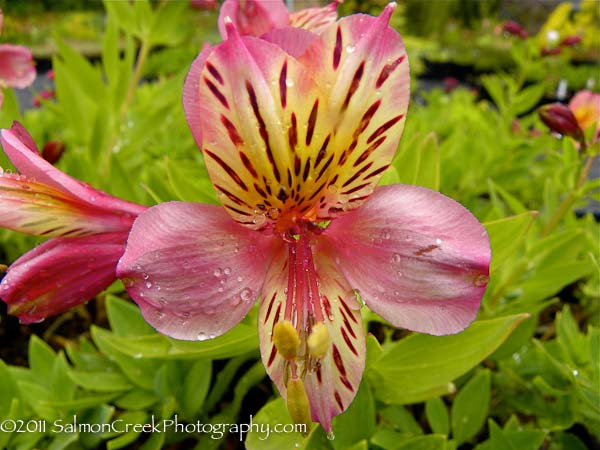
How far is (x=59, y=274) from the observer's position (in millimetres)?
437

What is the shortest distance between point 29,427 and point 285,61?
20.9 inches

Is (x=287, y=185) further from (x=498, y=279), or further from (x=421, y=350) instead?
(x=498, y=279)

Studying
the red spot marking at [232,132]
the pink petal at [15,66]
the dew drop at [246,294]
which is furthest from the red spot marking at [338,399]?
the pink petal at [15,66]

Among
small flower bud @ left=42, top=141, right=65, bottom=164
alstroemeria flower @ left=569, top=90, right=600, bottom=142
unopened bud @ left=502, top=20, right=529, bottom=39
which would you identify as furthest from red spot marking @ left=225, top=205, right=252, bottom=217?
unopened bud @ left=502, top=20, right=529, bottom=39

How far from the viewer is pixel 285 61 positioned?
388 mm

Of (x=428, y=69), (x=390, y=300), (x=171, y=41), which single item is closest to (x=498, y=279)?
(x=390, y=300)

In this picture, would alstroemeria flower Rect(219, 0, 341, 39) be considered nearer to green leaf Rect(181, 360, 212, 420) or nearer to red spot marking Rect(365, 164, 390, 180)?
red spot marking Rect(365, 164, 390, 180)

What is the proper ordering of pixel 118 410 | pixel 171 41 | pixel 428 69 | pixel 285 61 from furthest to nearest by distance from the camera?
pixel 428 69 < pixel 171 41 < pixel 118 410 < pixel 285 61

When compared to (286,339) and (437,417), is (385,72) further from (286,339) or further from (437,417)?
(437,417)

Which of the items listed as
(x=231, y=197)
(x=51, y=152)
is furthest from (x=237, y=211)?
(x=51, y=152)

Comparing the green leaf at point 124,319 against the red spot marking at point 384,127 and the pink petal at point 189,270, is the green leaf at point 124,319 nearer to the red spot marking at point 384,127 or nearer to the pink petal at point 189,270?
the pink petal at point 189,270

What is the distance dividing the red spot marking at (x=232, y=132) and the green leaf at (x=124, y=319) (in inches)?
17.3

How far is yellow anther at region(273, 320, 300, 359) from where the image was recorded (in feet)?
1.18

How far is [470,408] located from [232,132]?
1.60 feet
